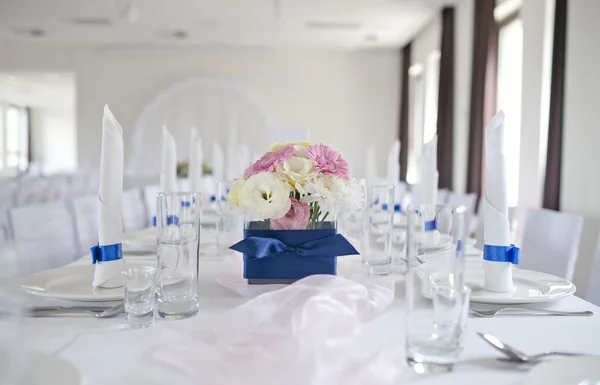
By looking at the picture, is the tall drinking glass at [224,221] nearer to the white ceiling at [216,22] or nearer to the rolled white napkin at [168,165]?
the rolled white napkin at [168,165]

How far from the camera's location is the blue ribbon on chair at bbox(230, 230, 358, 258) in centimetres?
122

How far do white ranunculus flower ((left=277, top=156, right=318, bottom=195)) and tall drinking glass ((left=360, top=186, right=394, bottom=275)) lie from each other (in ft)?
0.81

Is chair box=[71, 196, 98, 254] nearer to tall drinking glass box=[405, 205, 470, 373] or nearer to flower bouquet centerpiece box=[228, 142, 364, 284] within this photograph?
flower bouquet centerpiece box=[228, 142, 364, 284]

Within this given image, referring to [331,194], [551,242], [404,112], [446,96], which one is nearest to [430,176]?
[551,242]

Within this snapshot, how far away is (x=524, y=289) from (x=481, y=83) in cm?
431

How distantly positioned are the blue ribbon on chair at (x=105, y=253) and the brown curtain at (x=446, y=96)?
557 centimetres

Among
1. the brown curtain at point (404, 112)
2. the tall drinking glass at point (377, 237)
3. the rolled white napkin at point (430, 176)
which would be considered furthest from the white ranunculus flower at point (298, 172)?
the brown curtain at point (404, 112)

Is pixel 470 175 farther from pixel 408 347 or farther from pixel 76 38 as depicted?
pixel 76 38

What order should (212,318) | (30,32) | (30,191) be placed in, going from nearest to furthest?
1. (212,318)
2. (30,191)
3. (30,32)

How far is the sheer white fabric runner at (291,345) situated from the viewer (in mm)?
784

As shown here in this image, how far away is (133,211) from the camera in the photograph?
3082 millimetres

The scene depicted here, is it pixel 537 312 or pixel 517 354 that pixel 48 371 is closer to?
pixel 517 354

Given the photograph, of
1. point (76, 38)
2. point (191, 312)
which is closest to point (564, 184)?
point (191, 312)

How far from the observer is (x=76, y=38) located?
8.48m
